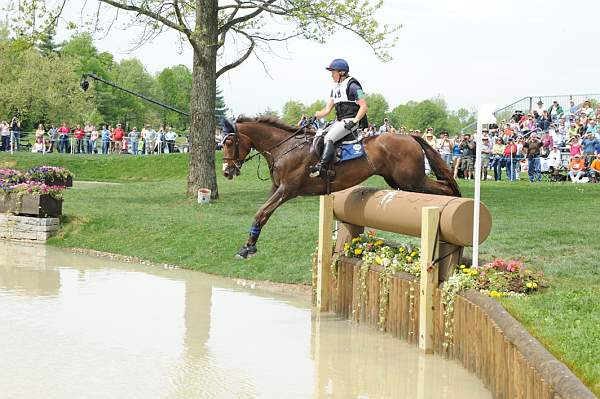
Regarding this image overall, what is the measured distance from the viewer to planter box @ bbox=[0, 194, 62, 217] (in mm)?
21562

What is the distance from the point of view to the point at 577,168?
29406mm

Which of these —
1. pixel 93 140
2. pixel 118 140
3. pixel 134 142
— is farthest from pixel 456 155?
pixel 93 140

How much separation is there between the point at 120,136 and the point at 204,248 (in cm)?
3174

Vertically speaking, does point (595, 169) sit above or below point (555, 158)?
below

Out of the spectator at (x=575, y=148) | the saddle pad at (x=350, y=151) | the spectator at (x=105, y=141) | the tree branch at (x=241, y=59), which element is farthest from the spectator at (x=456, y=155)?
the spectator at (x=105, y=141)

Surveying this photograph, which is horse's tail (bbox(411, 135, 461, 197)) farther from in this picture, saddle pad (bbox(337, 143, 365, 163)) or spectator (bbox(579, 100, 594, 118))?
spectator (bbox(579, 100, 594, 118))

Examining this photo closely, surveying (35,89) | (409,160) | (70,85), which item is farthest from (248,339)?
(70,85)

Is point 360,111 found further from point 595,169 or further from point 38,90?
point 38,90

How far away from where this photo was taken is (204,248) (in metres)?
18.6

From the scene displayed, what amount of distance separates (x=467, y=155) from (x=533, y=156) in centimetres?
252

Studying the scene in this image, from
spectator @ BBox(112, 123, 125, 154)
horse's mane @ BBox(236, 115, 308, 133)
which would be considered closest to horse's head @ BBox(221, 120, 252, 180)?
horse's mane @ BBox(236, 115, 308, 133)

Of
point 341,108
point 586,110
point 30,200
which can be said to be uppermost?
point 586,110

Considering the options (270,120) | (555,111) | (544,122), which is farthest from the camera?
(555,111)

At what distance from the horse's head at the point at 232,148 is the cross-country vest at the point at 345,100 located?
1641mm
